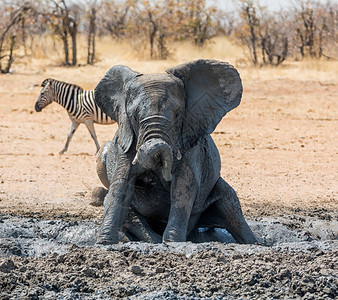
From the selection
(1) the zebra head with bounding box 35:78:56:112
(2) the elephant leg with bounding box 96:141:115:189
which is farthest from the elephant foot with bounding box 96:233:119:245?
(1) the zebra head with bounding box 35:78:56:112

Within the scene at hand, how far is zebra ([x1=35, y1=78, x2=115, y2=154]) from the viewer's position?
1211cm

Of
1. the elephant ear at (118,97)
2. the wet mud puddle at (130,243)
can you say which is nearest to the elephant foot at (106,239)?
the wet mud puddle at (130,243)

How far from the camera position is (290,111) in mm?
15023

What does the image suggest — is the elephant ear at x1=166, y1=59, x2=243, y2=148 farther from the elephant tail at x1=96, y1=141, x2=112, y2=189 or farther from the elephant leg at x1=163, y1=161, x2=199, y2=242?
the elephant tail at x1=96, y1=141, x2=112, y2=189

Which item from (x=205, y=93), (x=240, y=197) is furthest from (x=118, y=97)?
(x=240, y=197)

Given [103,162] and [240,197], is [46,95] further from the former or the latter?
[103,162]

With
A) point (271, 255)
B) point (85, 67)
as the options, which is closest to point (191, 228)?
point (271, 255)

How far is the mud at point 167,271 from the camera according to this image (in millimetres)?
4207

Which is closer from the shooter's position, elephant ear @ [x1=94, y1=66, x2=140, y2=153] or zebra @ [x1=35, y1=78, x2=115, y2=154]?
elephant ear @ [x1=94, y1=66, x2=140, y2=153]

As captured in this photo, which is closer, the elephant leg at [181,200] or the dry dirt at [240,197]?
the dry dirt at [240,197]

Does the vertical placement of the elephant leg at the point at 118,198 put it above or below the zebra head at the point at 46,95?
above

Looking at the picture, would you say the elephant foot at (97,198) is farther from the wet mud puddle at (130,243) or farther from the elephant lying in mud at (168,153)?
the elephant lying in mud at (168,153)

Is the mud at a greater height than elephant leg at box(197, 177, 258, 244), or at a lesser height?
greater

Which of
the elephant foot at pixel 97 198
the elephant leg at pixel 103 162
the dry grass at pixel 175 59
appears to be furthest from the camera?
the dry grass at pixel 175 59
